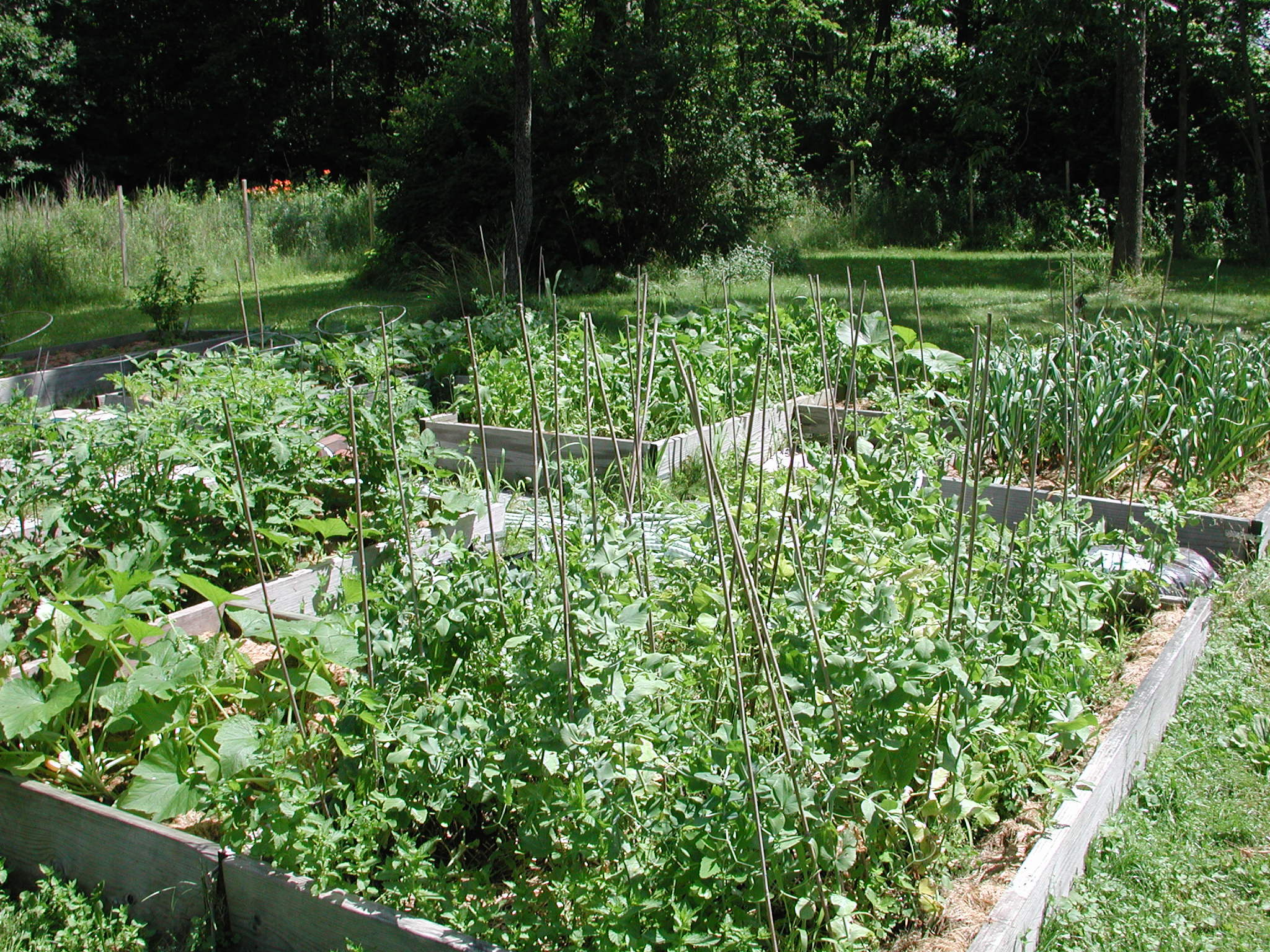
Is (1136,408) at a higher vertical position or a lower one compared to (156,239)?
lower

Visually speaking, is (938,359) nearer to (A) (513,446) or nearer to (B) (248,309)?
(A) (513,446)

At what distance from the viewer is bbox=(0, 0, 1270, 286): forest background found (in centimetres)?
1234

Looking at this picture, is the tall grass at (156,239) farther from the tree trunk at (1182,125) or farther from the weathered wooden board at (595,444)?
the tree trunk at (1182,125)

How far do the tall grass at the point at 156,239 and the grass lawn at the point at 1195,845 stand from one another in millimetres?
9296

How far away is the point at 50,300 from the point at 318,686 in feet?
36.8

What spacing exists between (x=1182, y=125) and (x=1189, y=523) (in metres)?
14.1

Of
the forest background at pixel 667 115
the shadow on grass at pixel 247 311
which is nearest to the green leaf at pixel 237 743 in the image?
the shadow on grass at pixel 247 311

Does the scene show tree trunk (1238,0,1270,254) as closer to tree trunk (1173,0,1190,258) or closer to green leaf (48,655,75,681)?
tree trunk (1173,0,1190,258)

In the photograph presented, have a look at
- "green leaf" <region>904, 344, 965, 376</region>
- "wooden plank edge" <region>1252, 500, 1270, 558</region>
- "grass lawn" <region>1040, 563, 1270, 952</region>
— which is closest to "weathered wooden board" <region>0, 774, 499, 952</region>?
"grass lawn" <region>1040, 563, 1270, 952</region>

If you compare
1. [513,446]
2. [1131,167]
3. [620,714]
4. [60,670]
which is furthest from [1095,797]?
[1131,167]

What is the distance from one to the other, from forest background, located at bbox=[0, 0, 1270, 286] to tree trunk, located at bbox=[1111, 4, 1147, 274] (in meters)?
0.04

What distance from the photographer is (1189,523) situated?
3660 millimetres

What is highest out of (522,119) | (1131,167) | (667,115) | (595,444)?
(667,115)

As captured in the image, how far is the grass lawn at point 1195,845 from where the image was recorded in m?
1.98
